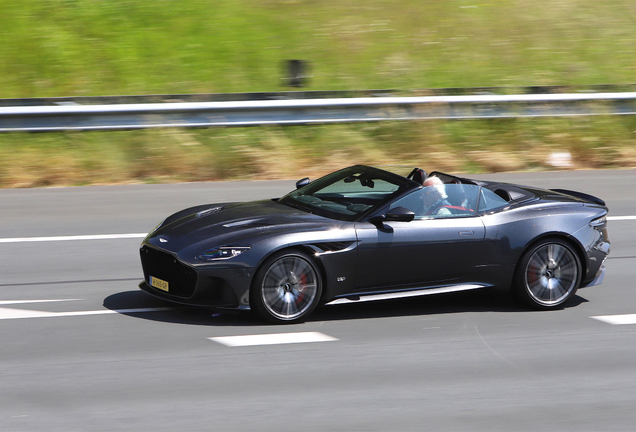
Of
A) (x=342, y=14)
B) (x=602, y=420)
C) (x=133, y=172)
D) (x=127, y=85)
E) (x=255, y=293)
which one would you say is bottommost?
(x=602, y=420)

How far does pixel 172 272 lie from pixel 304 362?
1411mm

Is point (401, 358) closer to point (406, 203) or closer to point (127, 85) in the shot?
point (406, 203)

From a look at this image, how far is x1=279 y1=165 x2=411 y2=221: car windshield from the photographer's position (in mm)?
6816

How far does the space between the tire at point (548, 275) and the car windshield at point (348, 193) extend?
1.29 metres

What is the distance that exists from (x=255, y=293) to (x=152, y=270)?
3.19 feet

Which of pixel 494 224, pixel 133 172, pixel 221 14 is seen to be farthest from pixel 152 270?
pixel 221 14

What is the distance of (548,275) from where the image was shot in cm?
711

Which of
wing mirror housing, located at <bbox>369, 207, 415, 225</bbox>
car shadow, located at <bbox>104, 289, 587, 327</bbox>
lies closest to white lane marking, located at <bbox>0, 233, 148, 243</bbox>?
car shadow, located at <bbox>104, 289, 587, 327</bbox>

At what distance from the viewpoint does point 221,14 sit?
16.4m

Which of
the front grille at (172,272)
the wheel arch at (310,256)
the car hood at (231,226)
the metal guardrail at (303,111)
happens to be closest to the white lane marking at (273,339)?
the wheel arch at (310,256)

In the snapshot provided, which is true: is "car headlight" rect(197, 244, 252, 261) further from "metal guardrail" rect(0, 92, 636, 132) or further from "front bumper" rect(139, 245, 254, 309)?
"metal guardrail" rect(0, 92, 636, 132)

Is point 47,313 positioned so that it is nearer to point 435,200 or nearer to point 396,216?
→ point 396,216

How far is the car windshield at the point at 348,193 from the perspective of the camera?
22.4ft

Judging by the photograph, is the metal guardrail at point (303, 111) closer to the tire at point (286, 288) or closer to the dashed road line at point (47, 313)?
the dashed road line at point (47, 313)
